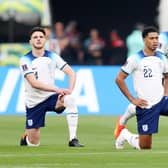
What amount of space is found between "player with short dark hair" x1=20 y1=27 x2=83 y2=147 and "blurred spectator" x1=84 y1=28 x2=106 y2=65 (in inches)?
605

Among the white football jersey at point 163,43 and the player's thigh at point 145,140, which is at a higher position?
the white football jersey at point 163,43

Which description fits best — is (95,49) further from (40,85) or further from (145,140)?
(145,140)

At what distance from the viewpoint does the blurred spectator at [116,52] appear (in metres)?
33.2

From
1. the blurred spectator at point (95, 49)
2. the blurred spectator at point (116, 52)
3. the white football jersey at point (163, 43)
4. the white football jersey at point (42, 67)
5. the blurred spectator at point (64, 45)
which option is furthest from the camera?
the blurred spectator at point (116, 52)

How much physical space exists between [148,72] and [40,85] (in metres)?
1.71

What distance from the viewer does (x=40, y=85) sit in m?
16.7

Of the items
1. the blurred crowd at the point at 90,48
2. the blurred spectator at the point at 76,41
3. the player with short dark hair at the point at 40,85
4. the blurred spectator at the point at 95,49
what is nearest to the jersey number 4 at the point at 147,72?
the player with short dark hair at the point at 40,85

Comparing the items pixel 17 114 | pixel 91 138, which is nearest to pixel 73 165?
pixel 91 138

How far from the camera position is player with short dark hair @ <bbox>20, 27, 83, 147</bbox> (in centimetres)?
1678

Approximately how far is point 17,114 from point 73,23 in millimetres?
11701

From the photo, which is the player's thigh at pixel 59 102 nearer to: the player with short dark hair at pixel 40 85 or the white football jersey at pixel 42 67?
the player with short dark hair at pixel 40 85

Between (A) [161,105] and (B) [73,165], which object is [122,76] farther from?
(B) [73,165]

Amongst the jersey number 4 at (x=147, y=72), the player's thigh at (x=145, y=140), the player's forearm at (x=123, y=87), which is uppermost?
the jersey number 4 at (x=147, y=72)

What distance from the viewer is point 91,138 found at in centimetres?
1923
